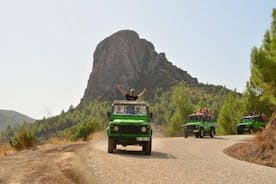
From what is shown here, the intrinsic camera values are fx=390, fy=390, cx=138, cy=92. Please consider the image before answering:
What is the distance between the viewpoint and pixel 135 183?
339 inches

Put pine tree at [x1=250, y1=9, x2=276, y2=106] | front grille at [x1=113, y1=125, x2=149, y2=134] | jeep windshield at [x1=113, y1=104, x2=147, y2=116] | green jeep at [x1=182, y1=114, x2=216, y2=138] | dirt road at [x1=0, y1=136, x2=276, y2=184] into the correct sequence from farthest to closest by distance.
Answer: green jeep at [x1=182, y1=114, x2=216, y2=138], pine tree at [x1=250, y1=9, x2=276, y2=106], jeep windshield at [x1=113, y1=104, x2=147, y2=116], front grille at [x1=113, y1=125, x2=149, y2=134], dirt road at [x1=0, y1=136, x2=276, y2=184]

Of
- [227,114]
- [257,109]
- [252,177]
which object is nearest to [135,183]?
[252,177]

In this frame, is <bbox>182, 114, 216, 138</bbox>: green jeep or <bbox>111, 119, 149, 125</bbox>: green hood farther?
<bbox>182, 114, 216, 138</bbox>: green jeep

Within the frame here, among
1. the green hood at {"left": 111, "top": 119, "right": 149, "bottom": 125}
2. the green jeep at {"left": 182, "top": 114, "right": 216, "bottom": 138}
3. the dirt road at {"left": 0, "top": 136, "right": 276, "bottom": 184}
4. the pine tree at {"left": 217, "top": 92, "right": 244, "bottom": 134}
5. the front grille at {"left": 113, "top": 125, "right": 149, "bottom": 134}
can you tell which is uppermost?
the pine tree at {"left": 217, "top": 92, "right": 244, "bottom": 134}

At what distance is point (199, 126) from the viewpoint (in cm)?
3098

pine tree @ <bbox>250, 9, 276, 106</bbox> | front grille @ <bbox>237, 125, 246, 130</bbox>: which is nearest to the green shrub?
pine tree @ <bbox>250, 9, 276, 106</bbox>

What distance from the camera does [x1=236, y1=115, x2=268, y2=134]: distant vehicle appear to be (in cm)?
3775

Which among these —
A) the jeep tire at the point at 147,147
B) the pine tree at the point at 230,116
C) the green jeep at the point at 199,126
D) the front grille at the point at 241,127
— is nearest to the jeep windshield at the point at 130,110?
the jeep tire at the point at 147,147

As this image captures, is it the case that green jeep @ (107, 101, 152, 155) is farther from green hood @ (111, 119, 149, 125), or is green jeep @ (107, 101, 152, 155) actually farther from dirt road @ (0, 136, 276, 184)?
dirt road @ (0, 136, 276, 184)

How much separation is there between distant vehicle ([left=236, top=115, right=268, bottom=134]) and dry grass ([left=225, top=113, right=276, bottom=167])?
65.6 feet

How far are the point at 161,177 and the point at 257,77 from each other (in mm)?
20768

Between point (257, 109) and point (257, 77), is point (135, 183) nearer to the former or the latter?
point (257, 77)

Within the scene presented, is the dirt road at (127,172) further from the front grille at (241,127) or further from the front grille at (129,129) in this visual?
the front grille at (241,127)

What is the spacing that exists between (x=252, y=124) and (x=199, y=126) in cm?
927
